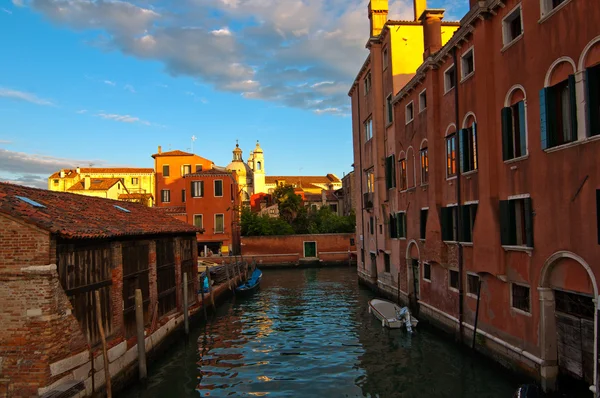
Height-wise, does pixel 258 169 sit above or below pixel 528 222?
above

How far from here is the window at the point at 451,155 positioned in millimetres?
13586

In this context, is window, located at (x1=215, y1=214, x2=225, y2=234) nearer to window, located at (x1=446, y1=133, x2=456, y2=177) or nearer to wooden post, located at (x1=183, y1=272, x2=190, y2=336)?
wooden post, located at (x1=183, y1=272, x2=190, y2=336)

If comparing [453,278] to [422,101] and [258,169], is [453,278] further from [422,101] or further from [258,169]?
[258,169]

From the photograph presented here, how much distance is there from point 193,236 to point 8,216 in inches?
415

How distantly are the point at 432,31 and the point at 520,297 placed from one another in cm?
1093

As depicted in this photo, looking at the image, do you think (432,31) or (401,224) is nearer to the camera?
(432,31)

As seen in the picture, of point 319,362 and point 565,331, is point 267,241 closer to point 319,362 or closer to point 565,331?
point 319,362

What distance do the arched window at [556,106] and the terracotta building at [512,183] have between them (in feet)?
0.06

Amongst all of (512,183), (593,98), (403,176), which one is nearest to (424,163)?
(403,176)

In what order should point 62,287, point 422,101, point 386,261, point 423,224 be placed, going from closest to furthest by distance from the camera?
1. point 62,287
2. point 422,101
3. point 423,224
4. point 386,261

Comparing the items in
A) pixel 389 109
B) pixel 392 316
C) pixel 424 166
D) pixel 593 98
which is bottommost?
pixel 392 316

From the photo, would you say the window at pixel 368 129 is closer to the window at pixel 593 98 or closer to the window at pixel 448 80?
the window at pixel 448 80

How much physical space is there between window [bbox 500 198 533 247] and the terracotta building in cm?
3

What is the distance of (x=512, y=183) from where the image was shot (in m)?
10.3
